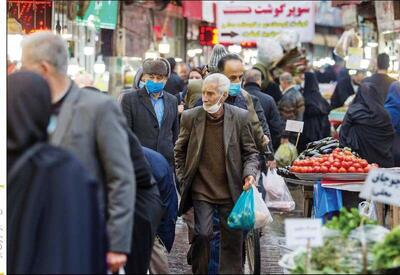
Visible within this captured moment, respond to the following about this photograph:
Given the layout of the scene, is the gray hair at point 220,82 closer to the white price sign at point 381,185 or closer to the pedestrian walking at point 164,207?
the pedestrian walking at point 164,207

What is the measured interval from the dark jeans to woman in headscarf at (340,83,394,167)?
13.6ft

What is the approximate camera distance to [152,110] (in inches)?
465

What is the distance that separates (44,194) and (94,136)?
29.9 inches

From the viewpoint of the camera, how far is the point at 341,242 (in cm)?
704

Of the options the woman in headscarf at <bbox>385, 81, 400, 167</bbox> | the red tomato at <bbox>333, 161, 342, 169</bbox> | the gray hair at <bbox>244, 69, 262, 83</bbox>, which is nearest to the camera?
the red tomato at <bbox>333, 161, 342, 169</bbox>

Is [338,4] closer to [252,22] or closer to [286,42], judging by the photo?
[286,42]

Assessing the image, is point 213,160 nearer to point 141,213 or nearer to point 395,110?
point 141,213

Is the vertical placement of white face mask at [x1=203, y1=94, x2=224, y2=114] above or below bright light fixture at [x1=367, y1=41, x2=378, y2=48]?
below

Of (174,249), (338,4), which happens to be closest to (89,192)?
(174,249)

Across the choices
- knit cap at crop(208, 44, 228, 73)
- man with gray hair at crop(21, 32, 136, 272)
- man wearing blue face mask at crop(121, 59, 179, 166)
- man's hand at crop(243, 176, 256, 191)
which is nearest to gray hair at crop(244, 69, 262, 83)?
knit cap at crop(208, 44, 228, 73)

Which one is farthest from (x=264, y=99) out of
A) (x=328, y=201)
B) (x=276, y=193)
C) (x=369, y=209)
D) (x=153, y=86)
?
(x=369, y=209)

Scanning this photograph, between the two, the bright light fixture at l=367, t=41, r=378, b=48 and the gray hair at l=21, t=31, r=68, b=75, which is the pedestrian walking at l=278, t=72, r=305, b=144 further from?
the gray hair at l=21, t=31, r=68, b=75

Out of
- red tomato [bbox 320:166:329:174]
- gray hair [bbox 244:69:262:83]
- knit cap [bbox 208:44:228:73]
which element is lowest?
red tomato [bbox 320:166:329:174]

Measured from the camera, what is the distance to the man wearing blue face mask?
11758mm
